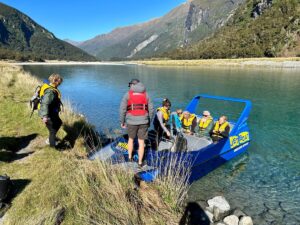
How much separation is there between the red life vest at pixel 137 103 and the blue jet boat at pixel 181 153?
129 centimetres

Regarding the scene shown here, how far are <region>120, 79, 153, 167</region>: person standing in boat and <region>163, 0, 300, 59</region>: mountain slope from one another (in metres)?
121

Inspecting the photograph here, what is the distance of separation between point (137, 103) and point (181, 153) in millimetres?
2124

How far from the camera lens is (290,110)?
870 inches

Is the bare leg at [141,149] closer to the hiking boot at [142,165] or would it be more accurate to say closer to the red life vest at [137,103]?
the hiking boot at [142,165]

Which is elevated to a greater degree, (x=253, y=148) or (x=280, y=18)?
(x=280, y=18)

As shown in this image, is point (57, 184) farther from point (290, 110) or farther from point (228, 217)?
point (290, 110)

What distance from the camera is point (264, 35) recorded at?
454ft

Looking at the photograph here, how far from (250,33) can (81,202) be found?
156 meters

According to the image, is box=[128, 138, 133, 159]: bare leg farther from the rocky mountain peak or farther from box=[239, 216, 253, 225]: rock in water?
the rocky mountain peak

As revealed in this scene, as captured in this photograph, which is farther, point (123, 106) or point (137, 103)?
point (123, 106)

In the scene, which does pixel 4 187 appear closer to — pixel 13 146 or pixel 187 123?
pixel 13 146

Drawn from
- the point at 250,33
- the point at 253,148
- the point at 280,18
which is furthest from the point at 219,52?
the point at 253,148

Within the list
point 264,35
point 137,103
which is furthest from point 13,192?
point 264,35

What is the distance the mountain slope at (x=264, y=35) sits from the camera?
122 metres
